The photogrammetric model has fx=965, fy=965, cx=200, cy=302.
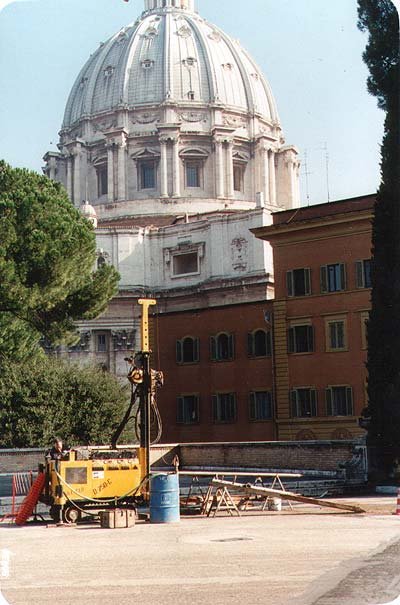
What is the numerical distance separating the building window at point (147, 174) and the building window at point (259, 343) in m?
45.8

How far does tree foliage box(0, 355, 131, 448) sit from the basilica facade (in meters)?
24.6

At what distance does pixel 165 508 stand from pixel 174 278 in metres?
52.1

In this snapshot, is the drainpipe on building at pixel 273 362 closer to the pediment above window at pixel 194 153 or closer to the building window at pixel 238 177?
the pediment above window at pixel 194 153

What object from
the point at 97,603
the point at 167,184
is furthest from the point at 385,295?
the point at 167,184

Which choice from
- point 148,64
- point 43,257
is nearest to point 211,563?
point 43,257

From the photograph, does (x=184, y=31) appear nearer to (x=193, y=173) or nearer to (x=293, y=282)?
(x=193, y=173)

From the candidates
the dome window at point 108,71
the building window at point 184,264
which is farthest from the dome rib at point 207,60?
the building window at point 184,264

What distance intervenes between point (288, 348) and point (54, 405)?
28.7ft

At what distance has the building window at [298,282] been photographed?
34812 mm

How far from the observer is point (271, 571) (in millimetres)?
8578

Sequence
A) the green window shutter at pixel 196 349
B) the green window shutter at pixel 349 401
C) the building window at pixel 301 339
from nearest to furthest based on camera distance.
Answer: the green window shutter at pixel 349 401 → the building window at pixel 301 339 → the green window shutter at pixel 196 349

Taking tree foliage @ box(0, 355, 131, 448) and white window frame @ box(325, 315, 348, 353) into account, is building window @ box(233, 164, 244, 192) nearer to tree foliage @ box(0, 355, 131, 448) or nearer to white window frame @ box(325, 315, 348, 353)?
white window frame @ box(325, 315, 348, 353)

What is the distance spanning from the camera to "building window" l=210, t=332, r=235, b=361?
3841 cm

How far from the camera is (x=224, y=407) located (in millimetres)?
38688
